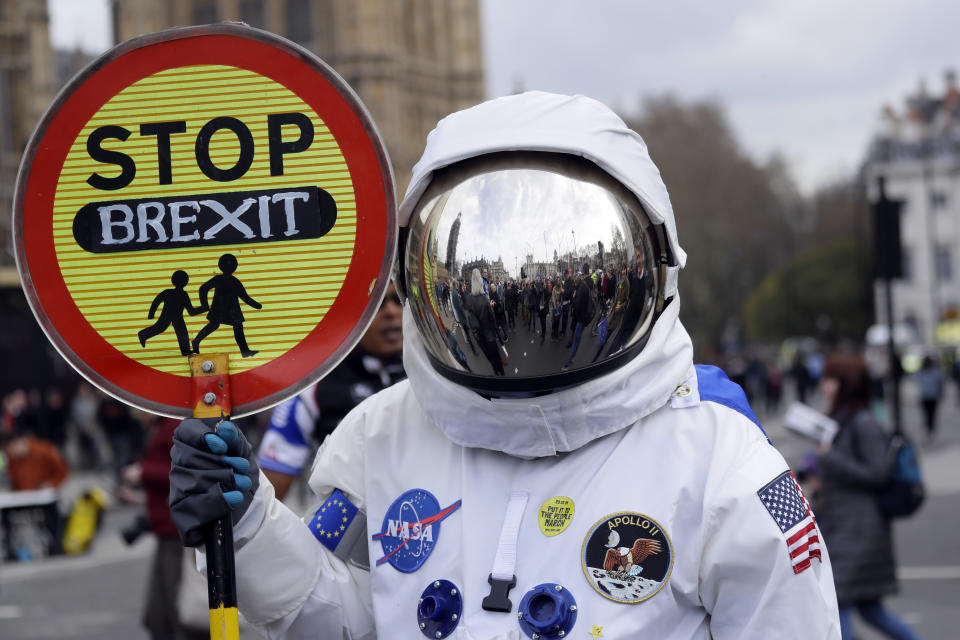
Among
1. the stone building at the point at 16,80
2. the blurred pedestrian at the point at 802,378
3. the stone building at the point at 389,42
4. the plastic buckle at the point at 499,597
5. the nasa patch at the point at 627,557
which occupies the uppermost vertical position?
the stone building at the point at 389,42

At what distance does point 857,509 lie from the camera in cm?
600

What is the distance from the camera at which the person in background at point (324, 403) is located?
424cm

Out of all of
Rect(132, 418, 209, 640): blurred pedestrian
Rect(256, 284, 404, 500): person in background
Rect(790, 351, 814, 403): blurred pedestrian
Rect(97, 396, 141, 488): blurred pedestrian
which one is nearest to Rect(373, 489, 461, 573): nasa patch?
Rect(256, 284, 404, 500): person in background

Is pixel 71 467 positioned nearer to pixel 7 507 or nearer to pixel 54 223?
pixel 7 507

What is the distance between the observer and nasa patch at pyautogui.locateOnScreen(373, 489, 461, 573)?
2.15 m

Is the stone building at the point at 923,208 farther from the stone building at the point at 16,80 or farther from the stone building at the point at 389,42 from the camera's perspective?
the stone building at the point at 16,80

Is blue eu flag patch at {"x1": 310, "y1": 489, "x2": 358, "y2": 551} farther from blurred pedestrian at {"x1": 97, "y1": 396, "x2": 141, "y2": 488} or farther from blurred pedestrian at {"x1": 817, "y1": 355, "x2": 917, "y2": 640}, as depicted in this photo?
blurred pedestrian at {"x1": 97, "y1": 396, "x2": 141, "y2": 488}

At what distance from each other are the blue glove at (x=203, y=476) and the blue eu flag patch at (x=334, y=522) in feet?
1.08

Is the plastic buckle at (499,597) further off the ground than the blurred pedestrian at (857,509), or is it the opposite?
the plastic buckle at (499,597)

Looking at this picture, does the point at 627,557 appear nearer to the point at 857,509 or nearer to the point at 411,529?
the point at 411,529

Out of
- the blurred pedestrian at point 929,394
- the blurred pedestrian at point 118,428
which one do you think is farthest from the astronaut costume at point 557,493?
the blurred pedestrian at point 929,394

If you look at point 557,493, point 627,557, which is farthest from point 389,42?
point 627,557

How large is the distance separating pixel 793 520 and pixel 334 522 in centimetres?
81

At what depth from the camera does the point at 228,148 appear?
82.5 inches
